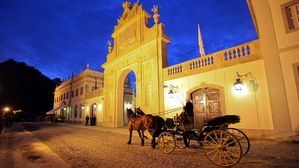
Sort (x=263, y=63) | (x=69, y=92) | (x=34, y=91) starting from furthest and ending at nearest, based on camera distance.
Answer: (x=34, y=91), (x=69, y=92), (x=263, y=63)

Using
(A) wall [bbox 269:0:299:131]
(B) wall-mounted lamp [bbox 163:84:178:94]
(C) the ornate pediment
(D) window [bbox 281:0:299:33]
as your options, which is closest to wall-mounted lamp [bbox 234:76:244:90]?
(A) wall [bbox 269:0:299:131]

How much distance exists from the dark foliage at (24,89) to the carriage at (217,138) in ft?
151

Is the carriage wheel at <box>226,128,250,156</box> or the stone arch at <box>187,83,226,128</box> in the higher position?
the stone arch at <box>187,83,226,128</box>

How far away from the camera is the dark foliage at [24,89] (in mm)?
41188

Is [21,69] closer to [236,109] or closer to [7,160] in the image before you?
[7,160]

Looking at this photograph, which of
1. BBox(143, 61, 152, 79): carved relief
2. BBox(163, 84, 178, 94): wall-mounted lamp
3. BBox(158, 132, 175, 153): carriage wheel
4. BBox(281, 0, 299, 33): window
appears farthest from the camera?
BBox(143, 61, 152, 79): carved relief

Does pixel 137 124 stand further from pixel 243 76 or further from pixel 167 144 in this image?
pixel 243 76

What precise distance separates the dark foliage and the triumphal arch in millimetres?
33822

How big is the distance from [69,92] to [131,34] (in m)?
22.1

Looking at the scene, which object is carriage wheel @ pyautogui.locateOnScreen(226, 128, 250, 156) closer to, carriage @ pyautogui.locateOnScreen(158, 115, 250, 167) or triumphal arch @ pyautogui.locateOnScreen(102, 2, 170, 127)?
carriage @ pyautogui.locateOnScreen(158, 115, 250, 167)

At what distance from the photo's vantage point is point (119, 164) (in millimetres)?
4664

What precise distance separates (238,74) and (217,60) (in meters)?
1.58

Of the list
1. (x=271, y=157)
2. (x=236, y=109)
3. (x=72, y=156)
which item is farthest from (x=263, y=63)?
(x=72, y=156)

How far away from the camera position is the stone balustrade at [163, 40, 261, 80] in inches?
343
